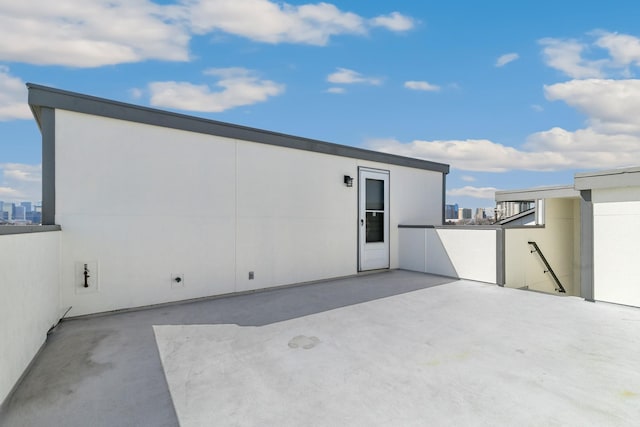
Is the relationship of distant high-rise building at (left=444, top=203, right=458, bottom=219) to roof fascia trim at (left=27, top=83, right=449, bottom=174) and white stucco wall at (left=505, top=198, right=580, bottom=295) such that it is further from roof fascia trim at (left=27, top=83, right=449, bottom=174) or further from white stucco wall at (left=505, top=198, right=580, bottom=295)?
roof fascia trim at (left=27, top=83, right=449, bottom=174)

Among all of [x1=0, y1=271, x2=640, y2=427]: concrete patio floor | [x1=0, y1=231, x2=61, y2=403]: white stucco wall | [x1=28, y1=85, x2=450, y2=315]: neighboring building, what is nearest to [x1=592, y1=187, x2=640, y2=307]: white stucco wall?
[x1=0, y1=271, x2=640, y2=427]: concrete patio floor

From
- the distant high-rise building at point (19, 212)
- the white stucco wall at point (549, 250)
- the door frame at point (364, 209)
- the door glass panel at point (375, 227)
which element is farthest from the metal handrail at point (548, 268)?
the distant high-rise building at point (19, 212)

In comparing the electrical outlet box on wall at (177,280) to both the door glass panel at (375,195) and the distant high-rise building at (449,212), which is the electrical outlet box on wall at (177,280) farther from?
the distant high-rise building at (449,212)

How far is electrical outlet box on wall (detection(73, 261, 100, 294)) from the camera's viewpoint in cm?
371

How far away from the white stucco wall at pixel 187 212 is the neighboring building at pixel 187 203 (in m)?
0.01

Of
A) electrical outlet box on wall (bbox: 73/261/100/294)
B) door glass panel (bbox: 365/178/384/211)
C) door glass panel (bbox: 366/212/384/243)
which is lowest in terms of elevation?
electrical outlet box on wall (bbox: 73/261/100/294)

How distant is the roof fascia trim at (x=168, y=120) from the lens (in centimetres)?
355

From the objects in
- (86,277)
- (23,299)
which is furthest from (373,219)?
(23,299)

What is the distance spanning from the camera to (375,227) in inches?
267

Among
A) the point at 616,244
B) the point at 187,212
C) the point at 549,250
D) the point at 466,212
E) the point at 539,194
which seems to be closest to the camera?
the point at 616,244

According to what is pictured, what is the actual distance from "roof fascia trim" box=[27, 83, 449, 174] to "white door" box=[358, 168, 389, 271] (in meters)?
0.54

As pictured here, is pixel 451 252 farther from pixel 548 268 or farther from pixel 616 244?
pixel 616 244

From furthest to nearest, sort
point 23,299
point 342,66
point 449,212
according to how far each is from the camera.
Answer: point 449,212, point 342,66, point 23,299

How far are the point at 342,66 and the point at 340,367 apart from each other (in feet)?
22.6
